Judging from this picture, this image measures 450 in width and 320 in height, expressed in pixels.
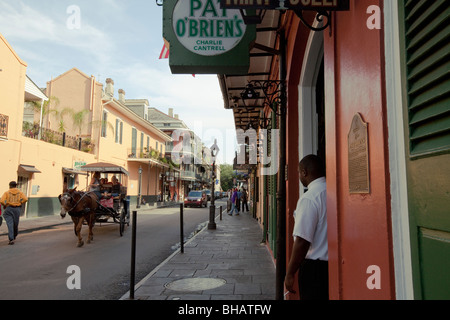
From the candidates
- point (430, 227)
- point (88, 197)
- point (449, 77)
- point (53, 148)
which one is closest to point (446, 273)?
point (430, 227)

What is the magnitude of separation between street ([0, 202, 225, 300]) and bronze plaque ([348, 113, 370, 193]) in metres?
4.45

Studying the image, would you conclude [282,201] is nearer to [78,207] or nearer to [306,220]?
[306,220]

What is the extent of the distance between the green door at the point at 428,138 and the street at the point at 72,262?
16.2 ft

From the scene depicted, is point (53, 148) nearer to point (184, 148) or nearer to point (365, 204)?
point (365, 204)

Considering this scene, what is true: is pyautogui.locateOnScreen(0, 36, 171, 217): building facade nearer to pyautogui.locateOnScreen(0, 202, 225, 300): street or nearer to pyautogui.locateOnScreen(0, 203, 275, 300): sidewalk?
pyautogui.locateOnScreen(0, 202, 225, 300): street

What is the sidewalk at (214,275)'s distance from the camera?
17.2 ft

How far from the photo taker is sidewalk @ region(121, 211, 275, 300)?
5246mm

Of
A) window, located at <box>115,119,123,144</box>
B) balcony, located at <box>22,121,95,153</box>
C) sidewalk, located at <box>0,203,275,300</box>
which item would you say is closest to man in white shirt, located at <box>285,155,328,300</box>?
sidewalk, located at <box>0,203,275,300</box>

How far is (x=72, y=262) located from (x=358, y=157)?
740 centimetres

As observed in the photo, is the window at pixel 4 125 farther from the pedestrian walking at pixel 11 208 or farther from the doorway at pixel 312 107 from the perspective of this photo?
the doorway at pixel 312 107

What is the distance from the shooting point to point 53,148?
19641mm

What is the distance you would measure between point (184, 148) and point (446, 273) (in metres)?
56.6

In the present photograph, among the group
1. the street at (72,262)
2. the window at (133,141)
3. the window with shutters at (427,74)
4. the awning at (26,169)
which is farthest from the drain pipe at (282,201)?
the window at (133,141)

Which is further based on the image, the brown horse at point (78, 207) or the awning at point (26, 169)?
the awning at point (26, 169)
